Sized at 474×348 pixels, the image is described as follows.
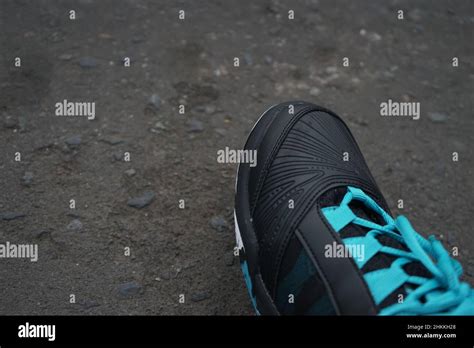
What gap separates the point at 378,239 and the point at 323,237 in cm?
19

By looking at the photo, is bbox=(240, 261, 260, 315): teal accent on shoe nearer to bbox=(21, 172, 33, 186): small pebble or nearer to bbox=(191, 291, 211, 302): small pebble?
bbox=(191, 291, 211, 302): small pebble

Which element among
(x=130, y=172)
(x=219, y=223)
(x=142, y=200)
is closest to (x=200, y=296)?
(x=219, y=223)

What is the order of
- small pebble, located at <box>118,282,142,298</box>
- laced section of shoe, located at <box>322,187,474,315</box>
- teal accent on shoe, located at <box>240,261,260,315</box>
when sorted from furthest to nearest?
small pebble, located at <box>118,282,142,298</box>, teal accent on shoe, located at <box>240,261,260,315</box>, laced section of shoe, located at <box>322,187,474,315</box>

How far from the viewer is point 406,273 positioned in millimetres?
1571

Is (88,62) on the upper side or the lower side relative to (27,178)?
upper

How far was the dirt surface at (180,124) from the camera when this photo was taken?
188 cm

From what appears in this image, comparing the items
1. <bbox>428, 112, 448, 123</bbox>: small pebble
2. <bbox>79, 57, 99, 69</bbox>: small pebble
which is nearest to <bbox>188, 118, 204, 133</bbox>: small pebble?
<bbox>79, 57, 99, 69</bbox>: small pebble

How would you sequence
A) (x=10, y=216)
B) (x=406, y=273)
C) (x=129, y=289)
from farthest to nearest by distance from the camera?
(x=10, y=216) < (x=129, y=289) < (x=406, y=273)

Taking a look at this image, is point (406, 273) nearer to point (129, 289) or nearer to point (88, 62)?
point (129, 289)

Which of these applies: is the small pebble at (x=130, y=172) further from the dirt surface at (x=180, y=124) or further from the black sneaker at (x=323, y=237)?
the black sneaker at (x=323, y=237)

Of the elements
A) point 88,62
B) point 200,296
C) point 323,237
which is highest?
point 88,62

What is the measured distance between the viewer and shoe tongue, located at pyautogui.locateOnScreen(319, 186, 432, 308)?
153cm

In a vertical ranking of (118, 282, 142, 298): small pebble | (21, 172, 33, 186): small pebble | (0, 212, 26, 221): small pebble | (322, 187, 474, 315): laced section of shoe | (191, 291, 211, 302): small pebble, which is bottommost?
(191, 291, 211, 302): small pebble
